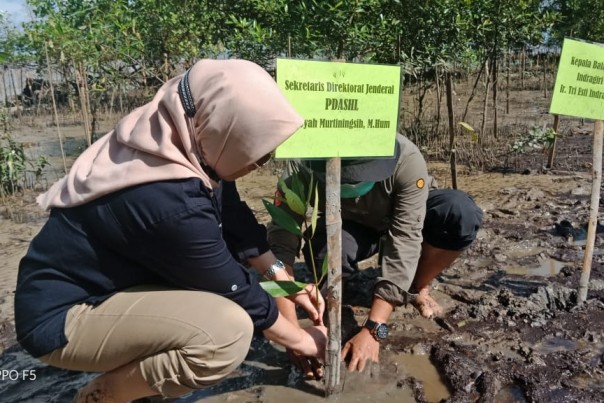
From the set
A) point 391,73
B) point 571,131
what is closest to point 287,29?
point 391,73

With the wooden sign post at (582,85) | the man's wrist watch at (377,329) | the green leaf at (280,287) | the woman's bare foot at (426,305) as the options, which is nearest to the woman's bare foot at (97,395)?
the green leaf at (280,287)

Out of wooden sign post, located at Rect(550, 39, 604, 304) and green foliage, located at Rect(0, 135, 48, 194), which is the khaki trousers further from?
green foliage, located at Rect(0, 135, 48, 194)

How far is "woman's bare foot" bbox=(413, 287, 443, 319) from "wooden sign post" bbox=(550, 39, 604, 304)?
0.91m

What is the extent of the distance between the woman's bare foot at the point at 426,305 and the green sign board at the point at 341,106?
117cm

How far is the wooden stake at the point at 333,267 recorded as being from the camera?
1792mm

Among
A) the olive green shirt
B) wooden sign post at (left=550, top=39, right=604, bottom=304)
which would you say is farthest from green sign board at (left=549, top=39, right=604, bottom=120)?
the olive green shirt

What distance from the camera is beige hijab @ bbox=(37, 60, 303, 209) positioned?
4.79 ft

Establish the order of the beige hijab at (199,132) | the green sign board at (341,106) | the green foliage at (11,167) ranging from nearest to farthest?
the beige hijab at (199,132)
the green sign board at (341,106)
the green foliage at (11,167)

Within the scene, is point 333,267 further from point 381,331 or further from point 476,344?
point 476,344

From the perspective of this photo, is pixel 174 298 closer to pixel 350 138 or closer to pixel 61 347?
pixel 61 347

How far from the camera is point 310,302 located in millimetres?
2182

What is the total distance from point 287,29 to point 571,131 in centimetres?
533

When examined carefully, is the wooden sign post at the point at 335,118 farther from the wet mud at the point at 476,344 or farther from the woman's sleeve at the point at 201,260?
the wet mud at the point at 476,344

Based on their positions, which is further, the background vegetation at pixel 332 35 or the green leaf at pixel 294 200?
the background vegetation at pixel 332 35
